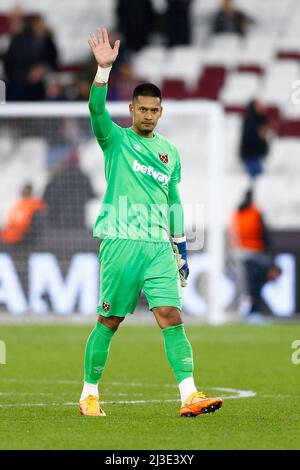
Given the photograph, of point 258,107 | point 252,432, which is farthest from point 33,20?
point 252,432

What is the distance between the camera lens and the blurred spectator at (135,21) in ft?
83.7

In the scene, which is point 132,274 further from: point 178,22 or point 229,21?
point 229,21

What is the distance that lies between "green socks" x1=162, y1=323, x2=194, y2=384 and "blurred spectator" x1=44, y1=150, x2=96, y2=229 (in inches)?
421

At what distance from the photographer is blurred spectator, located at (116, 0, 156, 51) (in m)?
25.5

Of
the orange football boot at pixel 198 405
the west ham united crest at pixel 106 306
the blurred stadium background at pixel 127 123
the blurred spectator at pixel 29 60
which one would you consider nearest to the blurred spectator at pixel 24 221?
the blurred stadium background at pixel 127 123

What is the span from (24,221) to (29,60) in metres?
5.11

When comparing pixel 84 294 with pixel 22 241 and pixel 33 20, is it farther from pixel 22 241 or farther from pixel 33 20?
pixel 33 20

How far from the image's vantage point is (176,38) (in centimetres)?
2588

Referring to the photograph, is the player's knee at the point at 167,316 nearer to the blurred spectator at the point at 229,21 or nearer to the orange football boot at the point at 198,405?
the orange football boot at the point at 198,405

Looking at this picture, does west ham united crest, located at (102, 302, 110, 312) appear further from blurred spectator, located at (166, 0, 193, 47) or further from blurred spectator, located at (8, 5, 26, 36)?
blurred spectator, located at (166, 0, 193, 47)

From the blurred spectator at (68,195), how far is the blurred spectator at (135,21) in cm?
598

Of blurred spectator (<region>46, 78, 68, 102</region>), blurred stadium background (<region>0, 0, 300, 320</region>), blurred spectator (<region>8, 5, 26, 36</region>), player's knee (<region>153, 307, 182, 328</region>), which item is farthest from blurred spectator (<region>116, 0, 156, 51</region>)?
player's knee (<region>153, 307, 182, 328</region>)

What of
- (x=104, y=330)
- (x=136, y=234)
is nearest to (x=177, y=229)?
(x=136, y=234)

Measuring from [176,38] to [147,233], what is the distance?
17245mm
